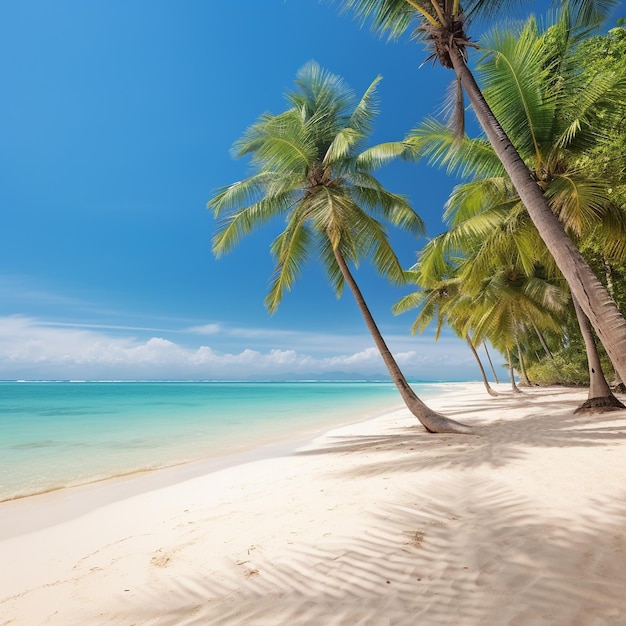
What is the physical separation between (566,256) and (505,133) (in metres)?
2.50

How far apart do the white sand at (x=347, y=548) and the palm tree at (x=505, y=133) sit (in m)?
1.50

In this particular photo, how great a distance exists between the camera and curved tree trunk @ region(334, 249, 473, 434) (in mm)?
8430

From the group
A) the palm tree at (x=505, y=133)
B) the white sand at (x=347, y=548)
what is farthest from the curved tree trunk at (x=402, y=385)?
the palm tree at (x=505, y=133)

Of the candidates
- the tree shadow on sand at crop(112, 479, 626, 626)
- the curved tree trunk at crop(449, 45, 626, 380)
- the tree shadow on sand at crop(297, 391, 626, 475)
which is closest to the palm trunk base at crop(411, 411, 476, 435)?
the tree shadow on sand at crop(297, 391, 626, 475)

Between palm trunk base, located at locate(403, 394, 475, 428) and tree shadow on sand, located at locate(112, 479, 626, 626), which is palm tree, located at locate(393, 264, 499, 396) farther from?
tree shadow on sand, located at locate(112, 479, 626, 626)

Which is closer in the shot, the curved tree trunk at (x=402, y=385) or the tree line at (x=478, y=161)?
the tree line at (x=478, y=161)

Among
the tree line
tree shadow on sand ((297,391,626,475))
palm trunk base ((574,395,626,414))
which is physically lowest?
tree shadow on sand ((297,391,626,475))

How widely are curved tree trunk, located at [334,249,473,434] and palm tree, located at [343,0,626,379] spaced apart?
14.5ft

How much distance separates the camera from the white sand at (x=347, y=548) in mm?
2082

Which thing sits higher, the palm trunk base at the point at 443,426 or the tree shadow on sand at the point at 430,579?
the tree shadow on sand at the point at 430,579

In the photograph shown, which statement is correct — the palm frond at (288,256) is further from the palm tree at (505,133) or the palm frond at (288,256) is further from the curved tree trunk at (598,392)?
the curved tree trunk at (598,392)

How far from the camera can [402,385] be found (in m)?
8.80

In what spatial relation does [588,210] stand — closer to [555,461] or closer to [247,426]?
[555,461]

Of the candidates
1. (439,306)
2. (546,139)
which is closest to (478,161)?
(546,139)
